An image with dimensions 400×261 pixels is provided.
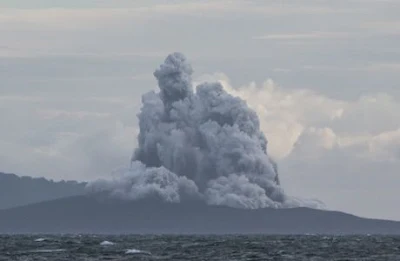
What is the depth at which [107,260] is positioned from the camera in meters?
188

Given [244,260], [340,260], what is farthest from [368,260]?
[244,260]

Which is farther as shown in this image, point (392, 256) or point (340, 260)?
point (392, 256)

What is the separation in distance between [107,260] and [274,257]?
24.3 m

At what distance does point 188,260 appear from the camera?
18775 cm

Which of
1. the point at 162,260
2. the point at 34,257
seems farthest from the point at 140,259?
the point at 34,257

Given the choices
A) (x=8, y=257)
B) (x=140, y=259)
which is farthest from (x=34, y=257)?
(x=140, y=259)

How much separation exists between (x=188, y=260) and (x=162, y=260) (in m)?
3.69

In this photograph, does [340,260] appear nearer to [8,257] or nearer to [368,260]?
[368,260]

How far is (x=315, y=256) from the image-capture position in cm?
19762

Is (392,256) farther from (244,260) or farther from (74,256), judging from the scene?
(74,256)

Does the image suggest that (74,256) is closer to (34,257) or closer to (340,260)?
(34,257)

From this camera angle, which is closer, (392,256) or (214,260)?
(214,260)

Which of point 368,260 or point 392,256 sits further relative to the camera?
point 392,256

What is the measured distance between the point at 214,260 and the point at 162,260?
7.12 m
